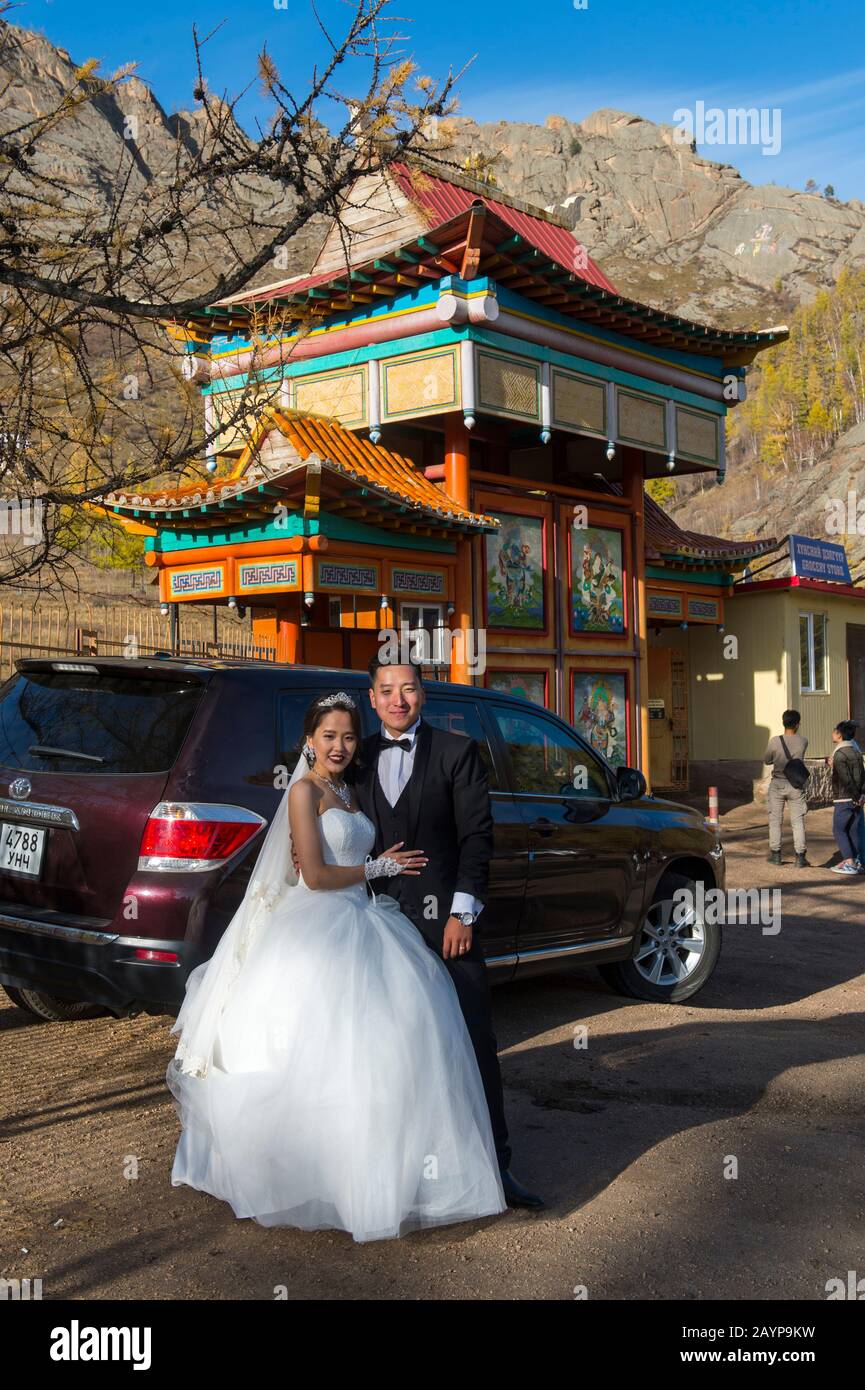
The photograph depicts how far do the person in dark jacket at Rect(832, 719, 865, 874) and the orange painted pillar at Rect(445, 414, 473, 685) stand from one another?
4.43 meters

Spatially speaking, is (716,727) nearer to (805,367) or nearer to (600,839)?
(600,839)

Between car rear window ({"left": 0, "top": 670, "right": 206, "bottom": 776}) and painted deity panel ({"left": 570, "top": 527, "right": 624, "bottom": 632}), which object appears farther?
painted deity panel ({"left": 570, "top": 527, "right": 624, "bottom": 632})

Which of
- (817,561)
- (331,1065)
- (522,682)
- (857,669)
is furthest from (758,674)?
(331,1065)

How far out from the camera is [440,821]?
4.22 m

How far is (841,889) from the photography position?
12539 millimetres

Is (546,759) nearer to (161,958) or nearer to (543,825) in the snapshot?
(543,825)

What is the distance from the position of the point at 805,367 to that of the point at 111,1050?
12316 cm

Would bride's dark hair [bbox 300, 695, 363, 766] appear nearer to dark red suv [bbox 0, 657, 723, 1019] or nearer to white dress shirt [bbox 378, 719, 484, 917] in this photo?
white dress shirt [bbox 378, 719, 484, 917]

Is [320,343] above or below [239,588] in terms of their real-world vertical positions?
above

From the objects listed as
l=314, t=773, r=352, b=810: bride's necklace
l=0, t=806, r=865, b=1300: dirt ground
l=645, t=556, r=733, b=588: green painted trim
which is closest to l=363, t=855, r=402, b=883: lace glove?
l=314, t=773, r=352, b=810: bride's necklace

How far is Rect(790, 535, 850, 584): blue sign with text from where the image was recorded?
2109 centimetres

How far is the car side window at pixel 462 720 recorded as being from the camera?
247 inches

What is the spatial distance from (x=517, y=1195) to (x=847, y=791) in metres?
10.4
